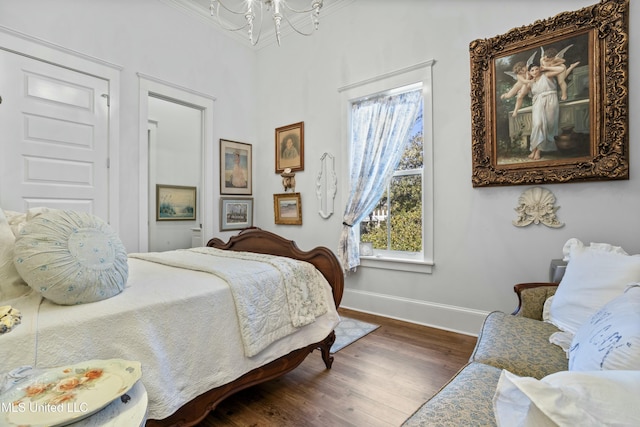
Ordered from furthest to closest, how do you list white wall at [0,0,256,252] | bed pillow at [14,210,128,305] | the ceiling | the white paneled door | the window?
the ceiling, the window, white wall at [0,0,256,252], the white paneled door, bed pillow at [14,210,128,305]

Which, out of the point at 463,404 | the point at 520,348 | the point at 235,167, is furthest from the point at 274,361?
the point at 235,167

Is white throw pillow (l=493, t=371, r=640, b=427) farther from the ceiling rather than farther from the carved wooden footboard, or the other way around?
the ceiling

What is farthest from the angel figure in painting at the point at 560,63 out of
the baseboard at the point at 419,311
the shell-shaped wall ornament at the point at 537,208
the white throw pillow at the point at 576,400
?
the white throw pillow at the point at 576,400

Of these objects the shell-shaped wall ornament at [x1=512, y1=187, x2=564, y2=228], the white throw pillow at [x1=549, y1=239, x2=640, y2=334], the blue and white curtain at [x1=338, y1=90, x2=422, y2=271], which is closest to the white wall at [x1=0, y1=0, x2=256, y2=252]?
the blue and white curtain at [x1=338, y1=90, x2=422, y2=271]

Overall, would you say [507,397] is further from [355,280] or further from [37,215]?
[355,280]

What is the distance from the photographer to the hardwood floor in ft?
5.35

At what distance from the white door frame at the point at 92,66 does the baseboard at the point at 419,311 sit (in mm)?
2684

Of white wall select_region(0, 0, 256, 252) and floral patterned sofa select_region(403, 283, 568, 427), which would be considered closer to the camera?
floral patterned sofa select_region(403, 283, 568, 427)

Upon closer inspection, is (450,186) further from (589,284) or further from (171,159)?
(171,159)

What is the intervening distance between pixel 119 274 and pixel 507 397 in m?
1.51

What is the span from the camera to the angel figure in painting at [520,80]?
244 cm

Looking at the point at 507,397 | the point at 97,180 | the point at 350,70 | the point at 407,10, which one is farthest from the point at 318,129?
the point at 507,397

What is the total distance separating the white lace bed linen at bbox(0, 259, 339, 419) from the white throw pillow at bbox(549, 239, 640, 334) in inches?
60.3

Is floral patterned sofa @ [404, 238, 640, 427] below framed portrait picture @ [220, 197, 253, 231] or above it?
below
